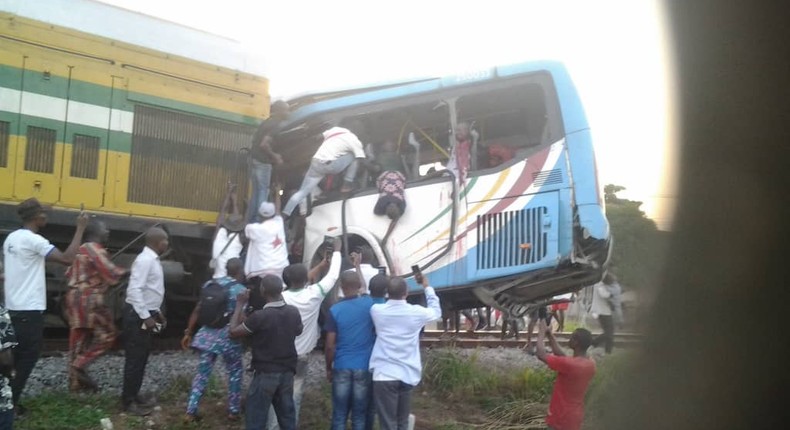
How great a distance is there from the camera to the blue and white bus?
6230 mm

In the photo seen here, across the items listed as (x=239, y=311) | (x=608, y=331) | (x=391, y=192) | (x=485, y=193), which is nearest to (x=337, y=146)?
(x=391, y=192)

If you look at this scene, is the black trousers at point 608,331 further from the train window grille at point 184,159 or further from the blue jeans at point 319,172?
the train window grille at point 184,159

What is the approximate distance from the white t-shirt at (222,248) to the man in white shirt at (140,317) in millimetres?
1144

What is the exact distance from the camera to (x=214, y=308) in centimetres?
559

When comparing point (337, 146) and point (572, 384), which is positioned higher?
point (337, 146)

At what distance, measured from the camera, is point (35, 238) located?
5.25m

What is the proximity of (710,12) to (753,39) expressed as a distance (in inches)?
5.9

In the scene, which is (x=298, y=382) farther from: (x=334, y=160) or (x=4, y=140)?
(x=4, y=140)

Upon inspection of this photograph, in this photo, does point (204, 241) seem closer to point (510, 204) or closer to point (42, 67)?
point (42, 67)

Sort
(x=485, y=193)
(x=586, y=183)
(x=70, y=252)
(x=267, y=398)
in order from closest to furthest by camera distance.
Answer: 1. (x=267, y=398)
2. (x=70, y=252)
3. (x=586, y=183)
4. (x=485, y=193)

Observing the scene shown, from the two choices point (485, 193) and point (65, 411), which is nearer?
point (65, 411)

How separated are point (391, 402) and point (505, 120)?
326cm

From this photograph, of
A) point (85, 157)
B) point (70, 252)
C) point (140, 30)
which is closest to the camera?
point (70, 252)

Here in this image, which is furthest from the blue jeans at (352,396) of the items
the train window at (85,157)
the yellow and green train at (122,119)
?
the train window at (85,157)
